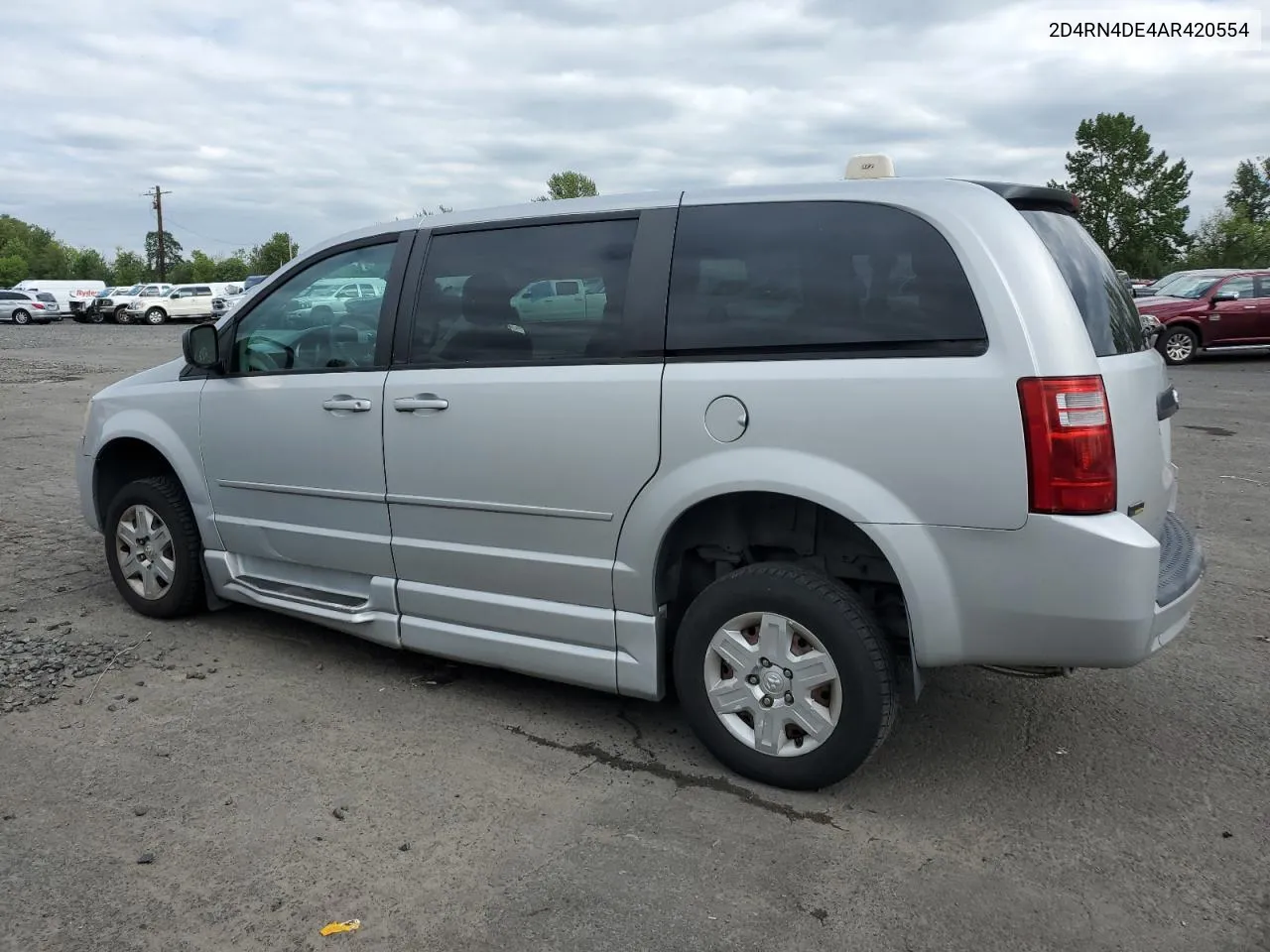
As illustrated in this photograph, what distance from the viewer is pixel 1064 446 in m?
2.98

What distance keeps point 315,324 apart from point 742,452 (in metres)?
2.18

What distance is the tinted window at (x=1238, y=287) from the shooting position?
18656 millimetres

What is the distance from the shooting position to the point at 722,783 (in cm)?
358

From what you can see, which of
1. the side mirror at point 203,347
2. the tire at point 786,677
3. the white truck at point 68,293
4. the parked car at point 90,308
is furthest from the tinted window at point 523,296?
the white truck at point 68,293

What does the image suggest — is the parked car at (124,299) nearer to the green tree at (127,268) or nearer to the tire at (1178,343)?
the tire at (1178,343)

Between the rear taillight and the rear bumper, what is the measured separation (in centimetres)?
6

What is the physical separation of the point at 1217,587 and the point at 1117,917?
3440 millimetres

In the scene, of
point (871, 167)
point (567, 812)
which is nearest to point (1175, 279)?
point (871, 167)

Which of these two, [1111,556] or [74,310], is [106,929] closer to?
[1111,556]

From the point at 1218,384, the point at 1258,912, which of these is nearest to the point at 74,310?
the point at 1218,384

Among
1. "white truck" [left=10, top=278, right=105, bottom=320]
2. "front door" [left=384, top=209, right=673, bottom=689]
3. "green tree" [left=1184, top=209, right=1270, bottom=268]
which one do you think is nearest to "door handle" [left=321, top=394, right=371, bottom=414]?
"front door" [left=384, top=209, right=673, bottom=689]

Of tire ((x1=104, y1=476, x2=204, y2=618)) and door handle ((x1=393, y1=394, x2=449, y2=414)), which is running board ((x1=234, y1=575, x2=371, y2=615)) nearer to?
tire ((x1=104, y1=476, x2=204, y2=618))

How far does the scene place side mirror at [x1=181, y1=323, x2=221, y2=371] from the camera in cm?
479

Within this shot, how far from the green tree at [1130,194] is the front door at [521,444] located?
71249 mm
